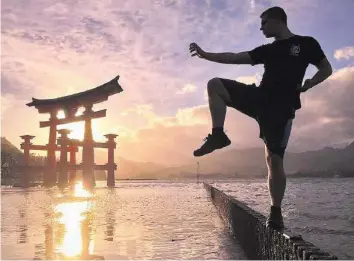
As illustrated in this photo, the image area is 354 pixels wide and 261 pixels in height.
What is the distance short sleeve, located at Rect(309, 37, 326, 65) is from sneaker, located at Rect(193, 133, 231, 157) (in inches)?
36.1

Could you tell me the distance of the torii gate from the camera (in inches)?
909

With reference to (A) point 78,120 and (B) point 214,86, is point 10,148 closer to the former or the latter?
(A) point 78,120

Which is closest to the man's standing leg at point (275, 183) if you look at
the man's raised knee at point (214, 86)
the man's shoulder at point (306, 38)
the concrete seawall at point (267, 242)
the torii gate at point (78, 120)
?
the concrete seawall at point (267, 242)

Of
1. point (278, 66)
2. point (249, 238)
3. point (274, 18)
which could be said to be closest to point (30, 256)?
point (249, 238)

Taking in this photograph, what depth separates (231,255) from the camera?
3.95 m

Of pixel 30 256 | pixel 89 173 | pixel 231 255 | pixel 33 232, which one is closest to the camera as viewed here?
pixel 30 256

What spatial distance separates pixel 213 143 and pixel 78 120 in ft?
80.1

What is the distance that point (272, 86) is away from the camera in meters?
2.86

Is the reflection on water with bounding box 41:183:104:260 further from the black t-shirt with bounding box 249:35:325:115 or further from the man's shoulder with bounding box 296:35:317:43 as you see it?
the man's shoulder with bounding box 296:35:317:43

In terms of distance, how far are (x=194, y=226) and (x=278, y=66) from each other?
393 centimetres

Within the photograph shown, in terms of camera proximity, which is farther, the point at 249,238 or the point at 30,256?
the point at 249,238

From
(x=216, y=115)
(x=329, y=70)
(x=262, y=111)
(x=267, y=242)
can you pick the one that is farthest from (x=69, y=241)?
(x=329, y=70)

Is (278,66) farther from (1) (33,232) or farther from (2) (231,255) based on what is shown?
(1) (33,232)

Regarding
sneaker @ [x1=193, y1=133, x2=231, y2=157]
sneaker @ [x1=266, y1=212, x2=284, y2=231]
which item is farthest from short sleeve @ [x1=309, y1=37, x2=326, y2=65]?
sneaker @ [x1=266, y1=212, x2=284, y2=231]
